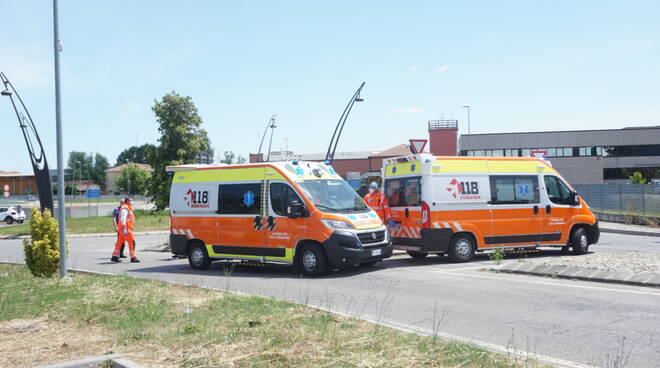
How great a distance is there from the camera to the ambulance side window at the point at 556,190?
14.6m

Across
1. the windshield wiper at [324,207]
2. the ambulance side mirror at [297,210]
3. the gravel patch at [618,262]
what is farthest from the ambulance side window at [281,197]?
the gravel patch at [618,262]

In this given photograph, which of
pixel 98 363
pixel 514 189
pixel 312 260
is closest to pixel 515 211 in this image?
pixel 514 189

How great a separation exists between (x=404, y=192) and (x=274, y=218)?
11.3 ft

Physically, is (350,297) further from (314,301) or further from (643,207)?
(643,207)

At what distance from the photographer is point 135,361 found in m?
5.32

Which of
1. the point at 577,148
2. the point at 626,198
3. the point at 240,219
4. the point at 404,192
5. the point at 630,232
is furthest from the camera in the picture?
the point at 577,148

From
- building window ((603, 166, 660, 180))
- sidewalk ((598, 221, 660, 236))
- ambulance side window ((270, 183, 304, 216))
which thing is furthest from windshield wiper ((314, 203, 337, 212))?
building window ((603, 166, 660, 180))

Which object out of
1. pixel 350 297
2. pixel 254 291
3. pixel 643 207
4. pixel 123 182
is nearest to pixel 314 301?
pixel 350 297

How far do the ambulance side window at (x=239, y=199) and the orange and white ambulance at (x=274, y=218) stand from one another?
2 cm

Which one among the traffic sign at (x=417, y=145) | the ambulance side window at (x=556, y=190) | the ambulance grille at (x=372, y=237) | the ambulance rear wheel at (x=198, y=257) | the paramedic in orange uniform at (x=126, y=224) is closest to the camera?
the ambulance grille at (x=372, y=237)

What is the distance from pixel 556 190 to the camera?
48.2 ft

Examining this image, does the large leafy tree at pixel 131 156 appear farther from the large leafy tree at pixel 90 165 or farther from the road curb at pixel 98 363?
the road curb at pixel 98 363

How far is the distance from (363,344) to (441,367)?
0.90 metres

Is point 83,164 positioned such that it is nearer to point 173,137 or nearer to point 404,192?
point 173,137
